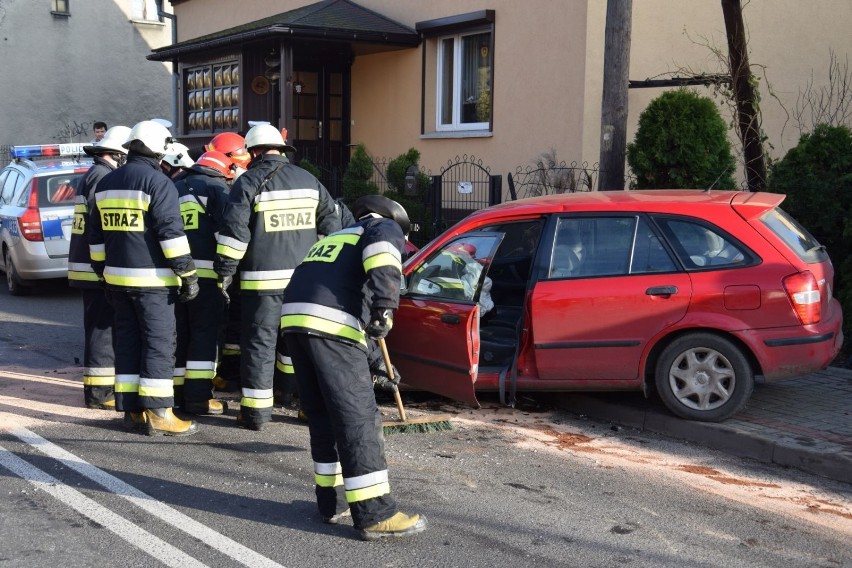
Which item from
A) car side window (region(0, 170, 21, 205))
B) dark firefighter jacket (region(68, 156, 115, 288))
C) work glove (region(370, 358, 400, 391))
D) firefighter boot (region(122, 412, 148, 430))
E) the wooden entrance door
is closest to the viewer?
work glove (region(370, 358, 400, 391))

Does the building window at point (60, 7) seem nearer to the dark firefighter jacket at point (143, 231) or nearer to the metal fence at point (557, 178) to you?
the metal fence at point (557, 178)

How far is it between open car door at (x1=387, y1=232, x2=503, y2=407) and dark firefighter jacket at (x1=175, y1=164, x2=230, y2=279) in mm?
1399

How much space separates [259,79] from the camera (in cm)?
1762

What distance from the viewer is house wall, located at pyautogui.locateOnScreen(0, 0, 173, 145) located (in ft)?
92.1

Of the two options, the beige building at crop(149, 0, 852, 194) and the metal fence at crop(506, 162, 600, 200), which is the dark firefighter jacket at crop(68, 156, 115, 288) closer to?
the metal fence at crop(506, 162, 600, 200)

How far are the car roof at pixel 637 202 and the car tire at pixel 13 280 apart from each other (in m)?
8.35

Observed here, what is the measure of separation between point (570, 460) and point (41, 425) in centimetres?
358

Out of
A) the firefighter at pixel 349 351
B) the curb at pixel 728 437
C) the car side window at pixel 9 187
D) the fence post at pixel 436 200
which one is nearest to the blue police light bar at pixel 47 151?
the car side window at pixel 9 187

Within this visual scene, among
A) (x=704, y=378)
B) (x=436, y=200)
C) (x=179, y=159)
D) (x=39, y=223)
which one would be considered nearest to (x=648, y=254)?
(x=704, y=378)

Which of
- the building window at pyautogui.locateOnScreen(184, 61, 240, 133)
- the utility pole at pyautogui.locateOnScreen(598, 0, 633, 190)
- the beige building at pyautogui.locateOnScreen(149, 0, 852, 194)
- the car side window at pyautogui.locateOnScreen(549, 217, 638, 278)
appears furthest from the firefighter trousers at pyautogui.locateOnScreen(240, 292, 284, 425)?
the building window at pyautogui.locateOnScreen(184, 61, 240, 133)

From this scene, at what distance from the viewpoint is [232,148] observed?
7.59m

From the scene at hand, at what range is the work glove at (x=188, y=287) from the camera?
6.62 metres

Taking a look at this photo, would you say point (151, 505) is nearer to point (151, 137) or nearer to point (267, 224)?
point (267, 224)

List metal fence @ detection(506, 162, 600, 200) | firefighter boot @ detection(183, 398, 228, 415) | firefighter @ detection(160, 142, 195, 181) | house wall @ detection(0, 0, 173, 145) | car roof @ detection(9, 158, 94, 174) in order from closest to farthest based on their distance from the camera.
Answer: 1. firefighter boot @ detection(183, 398, 228, 415)
2. firefighter @ detection(160, 142, 195, 181)
3. metal fence @ detection(506, 162, 600, 200)
4. car roof @ detection(9, 158, 94, 174)
5. house wall @ detection(0, 0, 173, 145)
